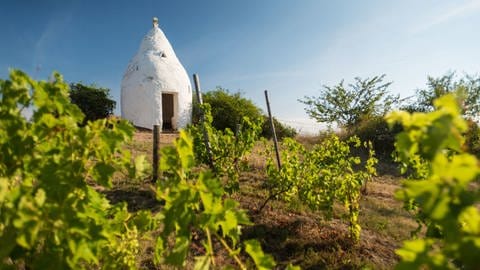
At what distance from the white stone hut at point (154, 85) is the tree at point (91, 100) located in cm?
217

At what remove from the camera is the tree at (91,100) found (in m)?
16.5

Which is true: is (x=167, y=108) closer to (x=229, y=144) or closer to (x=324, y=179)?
(x=229, y=144)

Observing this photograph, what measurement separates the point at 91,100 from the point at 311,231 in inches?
627

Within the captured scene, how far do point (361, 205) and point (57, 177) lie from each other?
6.34m

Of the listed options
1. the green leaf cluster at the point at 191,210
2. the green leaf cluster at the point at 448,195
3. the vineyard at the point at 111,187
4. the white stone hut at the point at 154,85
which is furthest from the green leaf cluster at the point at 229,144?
the white stone hut at the point at 154,85

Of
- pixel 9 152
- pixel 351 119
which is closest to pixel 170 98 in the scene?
pixel 351 119

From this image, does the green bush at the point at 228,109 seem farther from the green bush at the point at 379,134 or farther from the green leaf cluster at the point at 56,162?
the green leaf cluster at the point at 56,162

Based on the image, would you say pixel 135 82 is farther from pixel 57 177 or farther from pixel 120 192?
pixel 57 177

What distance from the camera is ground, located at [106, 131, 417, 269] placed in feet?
12.4

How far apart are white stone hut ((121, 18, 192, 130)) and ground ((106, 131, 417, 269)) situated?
31.2 feet

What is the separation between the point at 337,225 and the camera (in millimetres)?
4910

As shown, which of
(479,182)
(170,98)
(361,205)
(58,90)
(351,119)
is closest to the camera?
(58,90)

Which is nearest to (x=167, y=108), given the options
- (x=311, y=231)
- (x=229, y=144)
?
(x=229, y=144)

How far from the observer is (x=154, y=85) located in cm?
1513
